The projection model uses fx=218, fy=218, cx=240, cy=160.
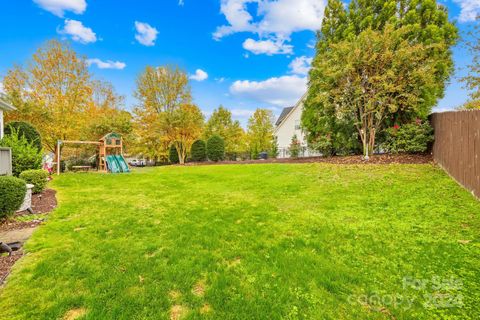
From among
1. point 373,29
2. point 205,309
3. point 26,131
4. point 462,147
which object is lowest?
point 205,309

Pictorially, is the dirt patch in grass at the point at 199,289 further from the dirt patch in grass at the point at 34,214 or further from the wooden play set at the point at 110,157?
the wooden play set at the point at 110,157

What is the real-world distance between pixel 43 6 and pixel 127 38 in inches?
174

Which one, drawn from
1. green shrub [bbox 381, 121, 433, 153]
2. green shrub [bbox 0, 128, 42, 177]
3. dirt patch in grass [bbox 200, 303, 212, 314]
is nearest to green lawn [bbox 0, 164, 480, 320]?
dirt patch in grass [bbox 200, 303, 212, 314]

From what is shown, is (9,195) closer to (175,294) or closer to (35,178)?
(35,178)

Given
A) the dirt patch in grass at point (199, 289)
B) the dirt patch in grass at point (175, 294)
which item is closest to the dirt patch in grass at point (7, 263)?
the dirt patch in grass at point (175, 294)

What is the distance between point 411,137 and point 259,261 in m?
10.7

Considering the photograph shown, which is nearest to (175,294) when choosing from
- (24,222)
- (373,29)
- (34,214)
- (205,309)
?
(205,309)

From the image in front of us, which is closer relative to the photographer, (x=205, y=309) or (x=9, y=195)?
(x=205, y=309)

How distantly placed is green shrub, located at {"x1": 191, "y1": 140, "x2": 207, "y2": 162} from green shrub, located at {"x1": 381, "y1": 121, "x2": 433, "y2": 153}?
15.2 metres

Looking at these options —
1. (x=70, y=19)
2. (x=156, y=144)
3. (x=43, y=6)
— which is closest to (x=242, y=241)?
(x=43, y=6)

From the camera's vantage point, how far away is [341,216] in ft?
14.2

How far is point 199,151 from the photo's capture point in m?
21.4

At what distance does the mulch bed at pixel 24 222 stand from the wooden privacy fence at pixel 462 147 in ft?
26.7

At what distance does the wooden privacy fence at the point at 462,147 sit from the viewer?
15.6 feet
